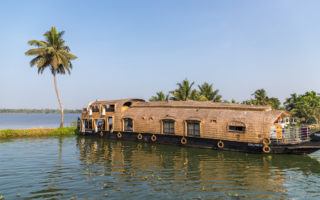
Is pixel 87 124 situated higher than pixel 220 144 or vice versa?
pixel 87 124

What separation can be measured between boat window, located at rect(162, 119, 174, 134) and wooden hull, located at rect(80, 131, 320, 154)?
51cm

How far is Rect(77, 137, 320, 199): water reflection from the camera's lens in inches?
536

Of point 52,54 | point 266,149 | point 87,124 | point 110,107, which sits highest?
point 52,54

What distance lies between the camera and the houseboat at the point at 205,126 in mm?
23522

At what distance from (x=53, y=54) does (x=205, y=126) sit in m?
23.6

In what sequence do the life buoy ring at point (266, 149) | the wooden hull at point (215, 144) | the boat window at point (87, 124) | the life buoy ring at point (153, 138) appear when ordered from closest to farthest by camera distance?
the wooden hull at point (215, 144) < the life buoy ring at point (266, 149) < the life buoy ring at point (153, 138) < the boat window at point (87, 124)

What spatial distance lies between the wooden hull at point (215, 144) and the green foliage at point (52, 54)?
11774mm

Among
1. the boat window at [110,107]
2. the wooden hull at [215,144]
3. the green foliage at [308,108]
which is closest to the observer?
the wooden hull at [215,144]

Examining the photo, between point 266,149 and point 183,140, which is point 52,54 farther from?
point 266,149

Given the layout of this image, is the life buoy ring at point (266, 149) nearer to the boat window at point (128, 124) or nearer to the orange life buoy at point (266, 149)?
the orange life buoy at point (266, 149)

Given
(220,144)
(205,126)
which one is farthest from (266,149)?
(205,126)

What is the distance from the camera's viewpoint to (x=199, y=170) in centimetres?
1791

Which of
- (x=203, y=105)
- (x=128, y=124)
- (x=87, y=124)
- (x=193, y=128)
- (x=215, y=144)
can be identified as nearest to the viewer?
(x=215, y=144)

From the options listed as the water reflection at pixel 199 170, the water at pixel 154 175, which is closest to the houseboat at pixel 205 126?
the water reflection at pixel 199 170
